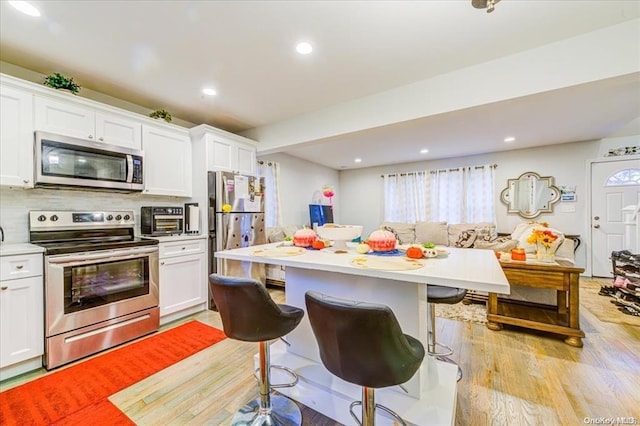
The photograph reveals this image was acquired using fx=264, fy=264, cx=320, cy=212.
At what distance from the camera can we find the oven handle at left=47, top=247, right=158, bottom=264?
2059 millimetres

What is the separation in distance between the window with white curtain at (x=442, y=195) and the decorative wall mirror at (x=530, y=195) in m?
0.31

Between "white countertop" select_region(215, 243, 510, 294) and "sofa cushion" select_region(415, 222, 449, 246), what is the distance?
3.80 metres

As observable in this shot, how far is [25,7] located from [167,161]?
1.62 meters

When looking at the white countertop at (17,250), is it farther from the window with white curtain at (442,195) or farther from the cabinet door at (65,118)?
the window with white curtain at (442,195)

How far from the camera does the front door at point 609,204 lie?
14.6 feet

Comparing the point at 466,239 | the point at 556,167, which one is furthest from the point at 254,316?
the point at 556,167

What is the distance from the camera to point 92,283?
2.27m

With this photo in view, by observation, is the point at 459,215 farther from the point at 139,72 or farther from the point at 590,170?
the point at 139,72

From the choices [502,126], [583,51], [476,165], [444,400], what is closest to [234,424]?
[444,400]

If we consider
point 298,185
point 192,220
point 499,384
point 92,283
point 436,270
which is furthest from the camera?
point 298,185

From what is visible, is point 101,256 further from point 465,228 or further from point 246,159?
point 465,228

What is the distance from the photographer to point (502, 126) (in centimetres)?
392

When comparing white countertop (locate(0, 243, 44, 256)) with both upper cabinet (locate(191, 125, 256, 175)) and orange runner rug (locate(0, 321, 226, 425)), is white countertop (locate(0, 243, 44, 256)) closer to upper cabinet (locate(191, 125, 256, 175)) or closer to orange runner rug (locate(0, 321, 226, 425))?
orange runner rug (locate(0, 321, 226, 425))

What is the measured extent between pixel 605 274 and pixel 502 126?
3419 mm
